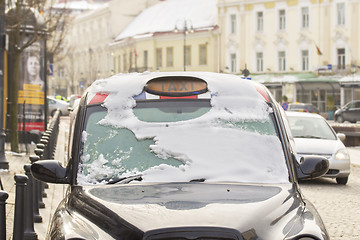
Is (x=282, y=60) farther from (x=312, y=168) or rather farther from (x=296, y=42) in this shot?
(x=312, y=168)

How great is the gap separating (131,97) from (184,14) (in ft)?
237

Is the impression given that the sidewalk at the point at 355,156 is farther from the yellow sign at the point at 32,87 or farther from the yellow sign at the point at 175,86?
the yellow sign at the point at 175,86

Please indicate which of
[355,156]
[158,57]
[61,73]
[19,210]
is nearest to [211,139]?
[19,210]

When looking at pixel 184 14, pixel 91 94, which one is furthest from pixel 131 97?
pixel 184 14

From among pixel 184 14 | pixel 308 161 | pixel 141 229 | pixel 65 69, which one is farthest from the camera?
pixel 65 69

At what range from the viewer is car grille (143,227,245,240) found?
157 inches

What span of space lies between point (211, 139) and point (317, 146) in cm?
1139

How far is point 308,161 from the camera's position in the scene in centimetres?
545

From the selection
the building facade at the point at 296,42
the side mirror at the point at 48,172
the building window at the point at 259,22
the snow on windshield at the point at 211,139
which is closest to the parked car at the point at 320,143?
the snow on windshield at the point at 211,139

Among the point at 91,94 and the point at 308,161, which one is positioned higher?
the point at 91,94

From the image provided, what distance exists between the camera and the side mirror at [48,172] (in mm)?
5156

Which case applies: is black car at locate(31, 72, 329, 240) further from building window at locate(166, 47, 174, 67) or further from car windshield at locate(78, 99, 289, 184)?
building window at locate(166, 47, 174, 67)

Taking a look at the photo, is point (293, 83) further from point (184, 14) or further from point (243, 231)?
point (243, 231)

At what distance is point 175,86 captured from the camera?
217 inches
